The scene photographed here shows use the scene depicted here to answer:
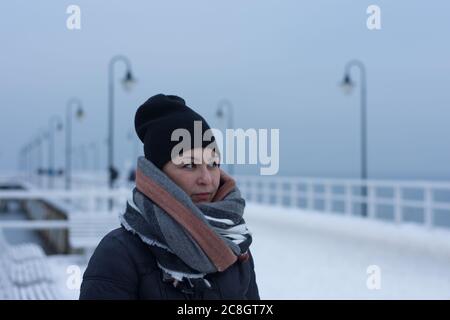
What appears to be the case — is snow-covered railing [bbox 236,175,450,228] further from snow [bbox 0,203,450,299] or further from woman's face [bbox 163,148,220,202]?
woman's face [bbox 163,148,220,202]

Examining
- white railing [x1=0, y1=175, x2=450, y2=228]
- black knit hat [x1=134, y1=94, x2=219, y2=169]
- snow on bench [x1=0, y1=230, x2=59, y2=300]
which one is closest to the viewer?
black knit hat [x1=134, y1=94, x2=219, y2=169]

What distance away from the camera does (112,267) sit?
1.64 metres

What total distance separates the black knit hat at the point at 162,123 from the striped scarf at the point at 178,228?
38 millimetres

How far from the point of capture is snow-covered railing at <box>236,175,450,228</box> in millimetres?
9797

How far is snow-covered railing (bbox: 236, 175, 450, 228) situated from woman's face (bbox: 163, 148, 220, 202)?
797 centimetres

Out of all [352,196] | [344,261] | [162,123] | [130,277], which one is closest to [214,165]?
[162,123]

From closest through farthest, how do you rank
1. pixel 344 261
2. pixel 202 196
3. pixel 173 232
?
pixel 173 232 → pixel 202 196 → pixel 344 261

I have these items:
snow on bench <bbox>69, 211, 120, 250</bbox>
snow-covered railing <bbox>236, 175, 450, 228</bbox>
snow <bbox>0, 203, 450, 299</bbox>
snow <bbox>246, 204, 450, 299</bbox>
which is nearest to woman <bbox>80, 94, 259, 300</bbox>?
snow <bbox>0, 203, 450, 299</bbox>

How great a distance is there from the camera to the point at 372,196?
1173 centimetres

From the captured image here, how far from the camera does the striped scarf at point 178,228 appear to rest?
65.2 inches

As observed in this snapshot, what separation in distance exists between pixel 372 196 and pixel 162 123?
10285 millimetres

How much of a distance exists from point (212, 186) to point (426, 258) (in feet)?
22.1

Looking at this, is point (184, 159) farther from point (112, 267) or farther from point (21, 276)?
point (21, 276)

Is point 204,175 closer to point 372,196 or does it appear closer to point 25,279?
point 25,279
